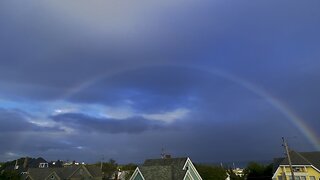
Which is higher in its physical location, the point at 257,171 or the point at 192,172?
the point at 257,171

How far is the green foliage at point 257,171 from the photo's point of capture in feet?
292

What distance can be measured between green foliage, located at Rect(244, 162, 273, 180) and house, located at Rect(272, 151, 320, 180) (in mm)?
13288

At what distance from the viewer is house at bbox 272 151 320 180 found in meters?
69.8

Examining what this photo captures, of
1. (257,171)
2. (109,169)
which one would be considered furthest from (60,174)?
(257,171)

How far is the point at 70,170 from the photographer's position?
96.4 metres

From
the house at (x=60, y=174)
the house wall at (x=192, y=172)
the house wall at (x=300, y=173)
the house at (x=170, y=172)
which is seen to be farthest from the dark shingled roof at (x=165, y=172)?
the house at (x=60, y=174)

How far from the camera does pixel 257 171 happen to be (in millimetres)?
91625

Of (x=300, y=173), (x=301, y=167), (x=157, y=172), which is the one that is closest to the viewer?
(x=157, y=172)

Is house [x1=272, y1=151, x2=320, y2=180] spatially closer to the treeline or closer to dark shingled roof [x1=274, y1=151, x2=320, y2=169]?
dark shingled roof [x1=274, y1=151, x2=320, y2=169]

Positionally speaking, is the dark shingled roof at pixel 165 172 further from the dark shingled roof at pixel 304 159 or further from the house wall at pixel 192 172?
the dark shingled roof at pixel 304 159

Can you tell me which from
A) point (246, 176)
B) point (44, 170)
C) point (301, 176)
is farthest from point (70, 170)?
point (301, 176)

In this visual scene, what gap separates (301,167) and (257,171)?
858 inches

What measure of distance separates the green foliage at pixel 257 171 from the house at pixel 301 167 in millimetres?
13288

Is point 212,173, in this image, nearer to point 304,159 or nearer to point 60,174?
point 304,159
